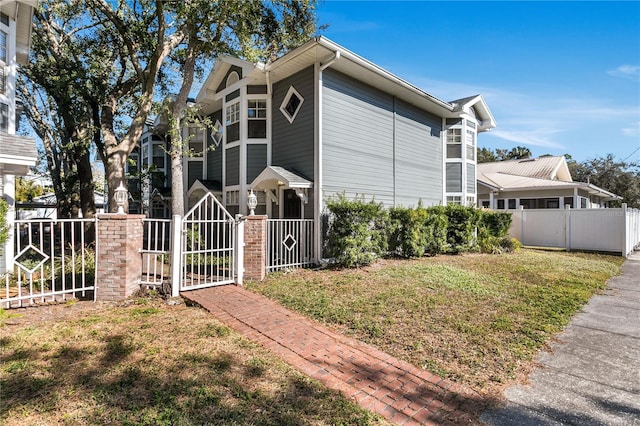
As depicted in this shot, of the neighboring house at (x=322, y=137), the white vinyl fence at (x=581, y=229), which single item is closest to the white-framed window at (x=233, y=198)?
the neighboring house at (x=322, y=137)

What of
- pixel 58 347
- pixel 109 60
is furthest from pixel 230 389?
pixel 109 60

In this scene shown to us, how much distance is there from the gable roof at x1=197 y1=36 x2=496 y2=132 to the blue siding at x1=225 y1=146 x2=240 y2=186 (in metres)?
2.56

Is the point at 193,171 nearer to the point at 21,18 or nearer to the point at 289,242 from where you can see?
the point at 21,18

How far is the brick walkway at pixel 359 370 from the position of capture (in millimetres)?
3014

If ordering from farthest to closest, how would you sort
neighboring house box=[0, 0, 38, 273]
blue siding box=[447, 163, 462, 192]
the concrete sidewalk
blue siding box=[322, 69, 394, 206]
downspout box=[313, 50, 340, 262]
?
blue siding box=[447, 163, 462, 192] < blue siding box=[322, 69, 394, 206] < downspout box=[313, 50, 340, 262] < neighboring house box=[0, 0, 38, 273] < the concrete sidewalk

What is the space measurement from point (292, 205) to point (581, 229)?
13.1 m

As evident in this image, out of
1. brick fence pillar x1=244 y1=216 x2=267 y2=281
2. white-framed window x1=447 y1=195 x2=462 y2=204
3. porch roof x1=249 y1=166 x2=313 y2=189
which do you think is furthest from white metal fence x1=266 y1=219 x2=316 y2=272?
white-framed window x1=447 y1=195 x2=462 y2=204

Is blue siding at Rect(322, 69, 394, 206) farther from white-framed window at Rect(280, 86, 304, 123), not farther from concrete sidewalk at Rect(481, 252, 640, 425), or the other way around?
concrete sidewalk at Rect(481, 252, 640, 425)

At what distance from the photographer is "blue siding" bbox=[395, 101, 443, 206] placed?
1285 centimetres

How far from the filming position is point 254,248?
7.67 meters

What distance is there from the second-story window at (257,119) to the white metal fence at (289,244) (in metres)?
4.13

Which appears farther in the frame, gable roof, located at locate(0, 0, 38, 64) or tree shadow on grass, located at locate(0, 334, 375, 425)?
gable roof, located at locate(0, 0, 38, 64)

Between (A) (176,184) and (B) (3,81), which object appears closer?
(B) (3,81)

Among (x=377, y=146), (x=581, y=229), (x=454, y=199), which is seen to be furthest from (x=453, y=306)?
(x=581, y=229)
